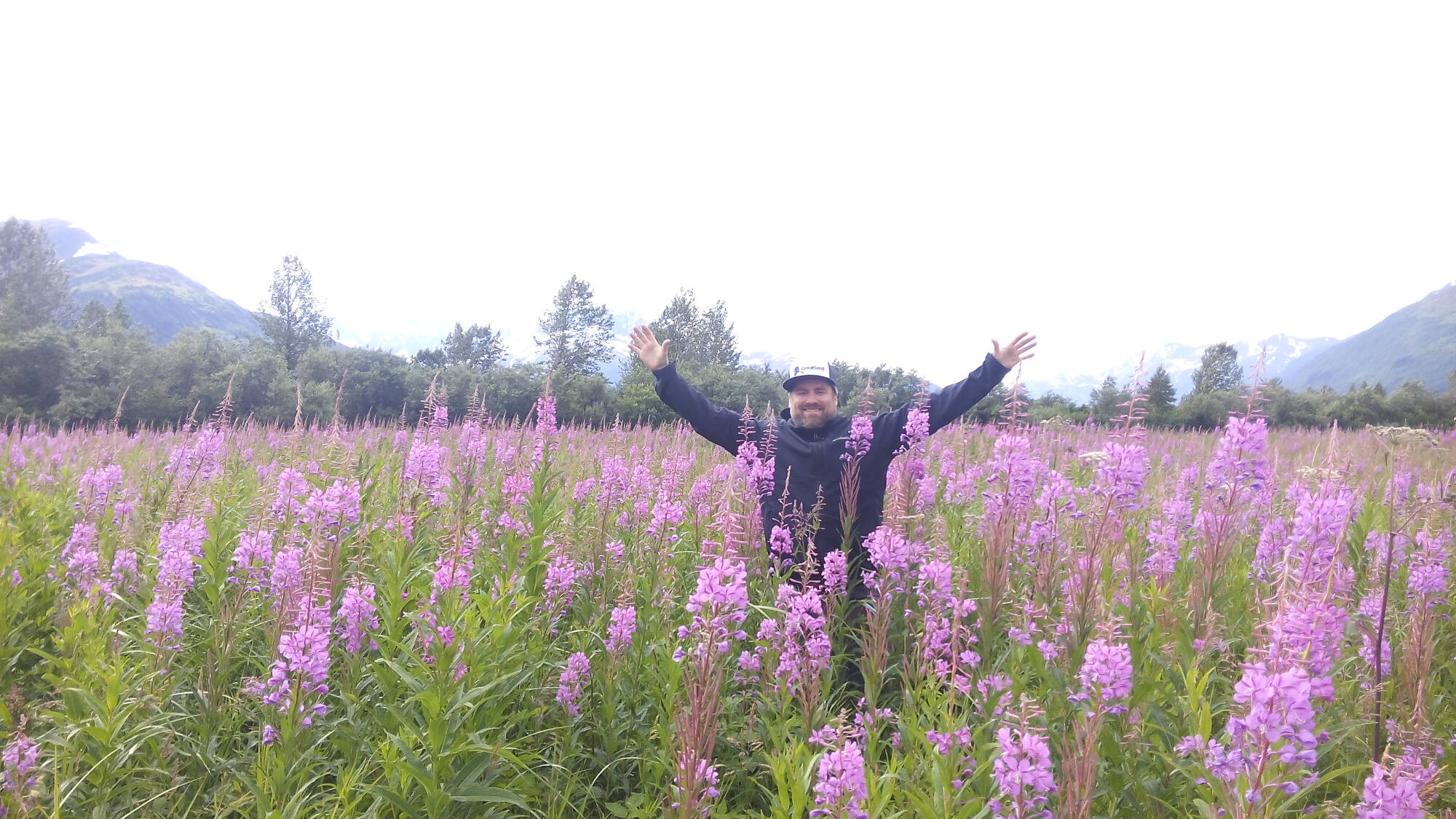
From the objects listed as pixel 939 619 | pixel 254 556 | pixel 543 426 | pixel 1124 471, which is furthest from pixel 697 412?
pixel 1124 471

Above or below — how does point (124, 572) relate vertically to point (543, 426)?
below

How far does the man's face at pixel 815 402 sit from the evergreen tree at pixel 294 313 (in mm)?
71572

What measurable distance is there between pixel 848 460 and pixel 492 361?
60874 millimetres

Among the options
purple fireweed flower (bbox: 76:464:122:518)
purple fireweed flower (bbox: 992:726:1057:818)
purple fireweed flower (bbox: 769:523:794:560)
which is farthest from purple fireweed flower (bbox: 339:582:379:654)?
purple fireweed flower (bbox: 76:464:122:518)

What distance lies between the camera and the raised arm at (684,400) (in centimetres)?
582

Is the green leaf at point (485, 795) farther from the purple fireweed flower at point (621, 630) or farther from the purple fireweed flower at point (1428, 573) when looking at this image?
the purple fireweed flower at point (1428, 573)

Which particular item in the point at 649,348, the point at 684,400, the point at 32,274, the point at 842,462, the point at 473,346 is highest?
the point at 32,274

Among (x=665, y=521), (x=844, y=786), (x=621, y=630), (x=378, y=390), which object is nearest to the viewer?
(x=844, y=786)

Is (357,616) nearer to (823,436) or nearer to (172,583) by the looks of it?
(172,583)

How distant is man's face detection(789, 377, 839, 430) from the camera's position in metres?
5.73

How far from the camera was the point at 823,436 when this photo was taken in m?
5.64

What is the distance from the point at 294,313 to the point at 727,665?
78359mm

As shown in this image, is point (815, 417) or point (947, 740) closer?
point (947, 740)

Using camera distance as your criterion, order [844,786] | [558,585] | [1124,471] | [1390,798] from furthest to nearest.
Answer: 1. [558,585]
2. [1124,471]
3. [844,786]
4. [1390,798]
